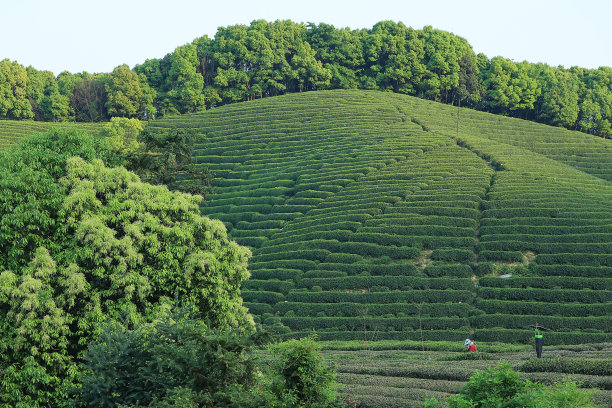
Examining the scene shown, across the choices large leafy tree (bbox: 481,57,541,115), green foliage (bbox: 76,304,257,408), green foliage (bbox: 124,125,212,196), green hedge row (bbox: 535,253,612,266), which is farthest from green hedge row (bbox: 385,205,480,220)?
large leafy tree (bbox: 481,57,541,115)

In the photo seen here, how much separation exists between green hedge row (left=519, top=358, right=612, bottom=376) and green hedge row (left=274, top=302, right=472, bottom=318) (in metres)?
13.4

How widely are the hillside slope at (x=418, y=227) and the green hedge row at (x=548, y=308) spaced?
7 centimetres

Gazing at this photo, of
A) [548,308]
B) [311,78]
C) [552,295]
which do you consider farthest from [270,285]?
[311,78]

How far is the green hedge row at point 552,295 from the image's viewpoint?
30000 mm

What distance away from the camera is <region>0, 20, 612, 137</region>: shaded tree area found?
8281 centimetres

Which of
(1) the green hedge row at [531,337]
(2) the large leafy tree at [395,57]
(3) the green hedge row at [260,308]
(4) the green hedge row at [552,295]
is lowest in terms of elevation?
(3) the green hedge row at [260,308]

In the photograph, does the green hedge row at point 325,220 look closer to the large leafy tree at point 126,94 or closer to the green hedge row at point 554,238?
the green hedge row at point 554,238

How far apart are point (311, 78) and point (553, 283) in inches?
2543

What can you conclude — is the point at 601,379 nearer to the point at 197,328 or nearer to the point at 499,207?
the point at 197,328

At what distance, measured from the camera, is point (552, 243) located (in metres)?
35.4

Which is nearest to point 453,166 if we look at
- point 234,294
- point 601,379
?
point 234,294

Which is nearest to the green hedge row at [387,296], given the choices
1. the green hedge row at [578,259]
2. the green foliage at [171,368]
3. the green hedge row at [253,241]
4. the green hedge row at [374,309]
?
the green hedge row at [374,309]

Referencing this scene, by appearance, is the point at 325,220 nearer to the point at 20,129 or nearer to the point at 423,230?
the point at 423,230

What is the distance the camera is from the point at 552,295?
99.6 feet
